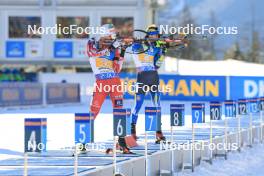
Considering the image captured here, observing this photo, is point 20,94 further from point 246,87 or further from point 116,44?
point 116,44

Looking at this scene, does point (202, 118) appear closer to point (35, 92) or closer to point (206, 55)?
point (35, 92)

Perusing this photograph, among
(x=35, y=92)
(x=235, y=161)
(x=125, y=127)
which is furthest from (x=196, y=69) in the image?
(x=125, y=127)

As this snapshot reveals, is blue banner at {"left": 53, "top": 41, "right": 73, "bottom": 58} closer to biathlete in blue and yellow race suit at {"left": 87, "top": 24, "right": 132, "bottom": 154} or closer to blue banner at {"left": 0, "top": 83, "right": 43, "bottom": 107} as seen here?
blue banner at {"left": 0, "top": 83, "right": 43, "bottom": 107}

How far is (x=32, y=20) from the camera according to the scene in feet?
138

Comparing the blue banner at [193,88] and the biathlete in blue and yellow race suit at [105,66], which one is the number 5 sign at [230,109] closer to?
the biathlete in blue and yellow race suit at [105,66]

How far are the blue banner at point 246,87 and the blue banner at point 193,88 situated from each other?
0.50 meters

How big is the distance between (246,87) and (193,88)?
8.71 feet

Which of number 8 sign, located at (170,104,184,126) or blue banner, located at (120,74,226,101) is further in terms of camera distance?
blue banner, located at (120,74,226,101)

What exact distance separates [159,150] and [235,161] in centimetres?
230

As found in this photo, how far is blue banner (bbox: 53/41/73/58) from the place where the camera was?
41031mm

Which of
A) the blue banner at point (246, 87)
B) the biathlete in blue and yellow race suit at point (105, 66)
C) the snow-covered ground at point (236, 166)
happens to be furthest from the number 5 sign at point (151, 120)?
the blue banner at point (246, 87)

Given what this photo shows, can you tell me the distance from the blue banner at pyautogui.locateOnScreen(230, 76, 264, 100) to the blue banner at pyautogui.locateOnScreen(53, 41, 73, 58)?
1325 centimetres

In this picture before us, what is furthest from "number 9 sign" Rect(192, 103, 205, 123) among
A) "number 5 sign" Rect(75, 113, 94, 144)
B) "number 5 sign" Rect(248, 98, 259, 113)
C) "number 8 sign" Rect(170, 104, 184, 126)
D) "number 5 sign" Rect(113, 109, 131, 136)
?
"number 5 sign" Rect(75, 113, 94, 144)

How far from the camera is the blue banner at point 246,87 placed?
30.3 metres
